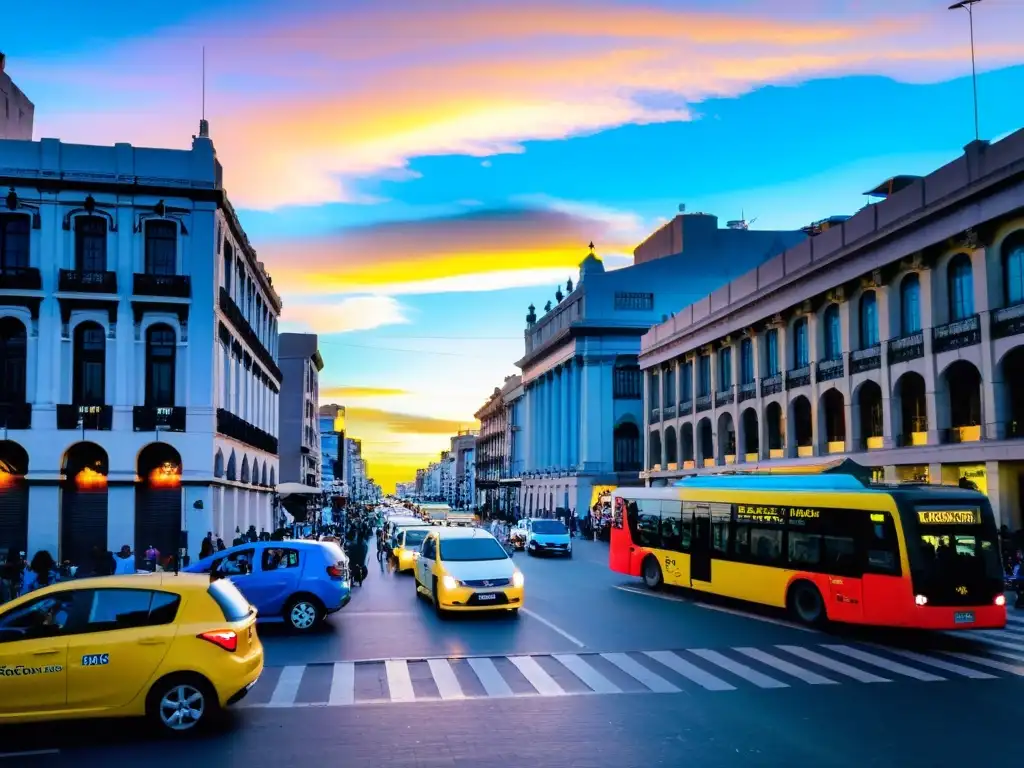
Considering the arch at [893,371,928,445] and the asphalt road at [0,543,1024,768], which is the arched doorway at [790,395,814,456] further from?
the asphalt road at [0,543,1024,768]

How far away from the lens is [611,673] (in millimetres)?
14242

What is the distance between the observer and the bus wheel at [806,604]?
19.3 m

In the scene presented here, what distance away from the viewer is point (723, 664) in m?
14.9

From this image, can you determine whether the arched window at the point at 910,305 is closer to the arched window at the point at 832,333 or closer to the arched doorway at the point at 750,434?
the arched window at the point at 832,333

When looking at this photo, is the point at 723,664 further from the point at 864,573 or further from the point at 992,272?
the point at 992,272

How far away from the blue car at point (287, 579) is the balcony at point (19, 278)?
58.9 feet

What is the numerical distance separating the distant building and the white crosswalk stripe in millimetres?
35481

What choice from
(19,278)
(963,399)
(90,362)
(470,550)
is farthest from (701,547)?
(19,278)

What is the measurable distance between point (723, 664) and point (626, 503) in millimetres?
13980

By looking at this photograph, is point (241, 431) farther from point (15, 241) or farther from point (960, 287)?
point (960, 287)

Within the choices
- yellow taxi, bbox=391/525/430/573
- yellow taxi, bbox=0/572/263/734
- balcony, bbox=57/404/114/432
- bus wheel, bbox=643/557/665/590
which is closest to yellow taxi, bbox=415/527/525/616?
bus wheel, bbox=643/557/665/590

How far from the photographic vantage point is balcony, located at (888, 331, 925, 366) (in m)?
35.5

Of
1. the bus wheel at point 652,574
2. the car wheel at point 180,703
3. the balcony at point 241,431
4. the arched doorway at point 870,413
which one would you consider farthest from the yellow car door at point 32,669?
the arched doorway at point 870,413

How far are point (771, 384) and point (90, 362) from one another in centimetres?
3074
